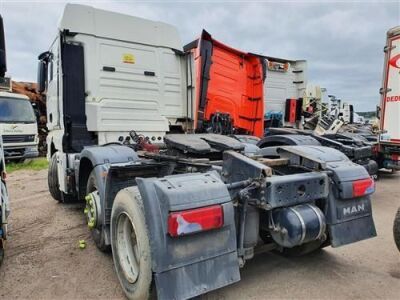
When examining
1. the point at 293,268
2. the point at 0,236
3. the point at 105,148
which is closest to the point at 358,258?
the point at 293,268

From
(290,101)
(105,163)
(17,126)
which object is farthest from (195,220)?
(17,126)

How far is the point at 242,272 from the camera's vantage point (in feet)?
10.5

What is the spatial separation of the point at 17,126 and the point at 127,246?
1078cm

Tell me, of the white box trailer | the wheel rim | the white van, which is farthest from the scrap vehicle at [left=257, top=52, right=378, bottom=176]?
the white van

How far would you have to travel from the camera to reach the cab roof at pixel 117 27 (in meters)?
4.73

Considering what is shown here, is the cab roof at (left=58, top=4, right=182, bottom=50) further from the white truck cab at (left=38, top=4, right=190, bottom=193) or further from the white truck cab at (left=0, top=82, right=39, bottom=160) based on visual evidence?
the white truck cab at (left=0, top=82, right=39, bottom=160)

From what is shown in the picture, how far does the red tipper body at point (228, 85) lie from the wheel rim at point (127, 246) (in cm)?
327

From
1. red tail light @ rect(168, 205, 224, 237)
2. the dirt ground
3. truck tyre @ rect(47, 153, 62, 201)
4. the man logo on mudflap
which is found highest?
red tail light @ rect(168, 205, 224, 237)

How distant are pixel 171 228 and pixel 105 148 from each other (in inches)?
82.3

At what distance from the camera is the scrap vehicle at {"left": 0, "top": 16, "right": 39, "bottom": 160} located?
1177 cm

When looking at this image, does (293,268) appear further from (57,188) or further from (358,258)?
(57,188)

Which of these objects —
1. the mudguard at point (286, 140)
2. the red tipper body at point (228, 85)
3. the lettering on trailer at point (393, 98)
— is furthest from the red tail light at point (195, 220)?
the lettering on trailer at point (393, 98)

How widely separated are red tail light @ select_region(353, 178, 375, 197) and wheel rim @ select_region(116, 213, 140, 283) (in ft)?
6.12

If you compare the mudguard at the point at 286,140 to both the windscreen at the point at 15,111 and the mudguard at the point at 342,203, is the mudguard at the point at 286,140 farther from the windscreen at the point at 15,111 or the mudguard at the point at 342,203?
the windscreen at the point at 15,111
